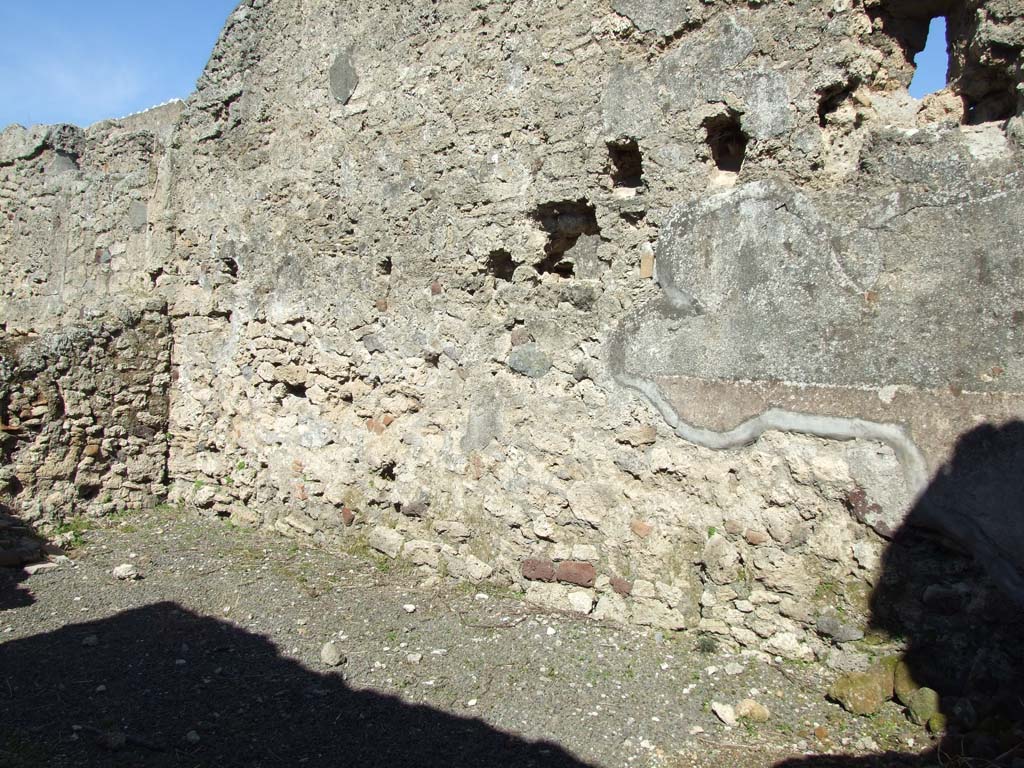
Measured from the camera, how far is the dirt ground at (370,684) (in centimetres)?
254

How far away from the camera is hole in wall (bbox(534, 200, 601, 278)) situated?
365 cm

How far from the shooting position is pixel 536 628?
335cm

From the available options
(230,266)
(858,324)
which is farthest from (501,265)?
(230,266)

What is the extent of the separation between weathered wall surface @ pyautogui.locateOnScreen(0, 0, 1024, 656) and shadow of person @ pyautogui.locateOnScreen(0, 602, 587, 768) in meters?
1.00

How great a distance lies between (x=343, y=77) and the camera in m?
4.49

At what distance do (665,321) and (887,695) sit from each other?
1573 mm

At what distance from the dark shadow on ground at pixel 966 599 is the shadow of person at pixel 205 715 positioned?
116 cm

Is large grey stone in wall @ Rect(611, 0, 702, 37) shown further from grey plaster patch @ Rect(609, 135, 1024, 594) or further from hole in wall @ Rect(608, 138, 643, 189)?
grey plaster patch @ Rect(609, 135, 1024, 594)

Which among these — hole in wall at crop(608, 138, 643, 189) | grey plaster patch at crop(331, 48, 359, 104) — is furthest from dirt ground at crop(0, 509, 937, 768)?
grey plaster patch at crop(331, 48, 359, 104)

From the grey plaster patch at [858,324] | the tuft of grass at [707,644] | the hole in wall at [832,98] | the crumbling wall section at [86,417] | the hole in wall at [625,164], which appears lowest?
the tuft of grass at [707,644]

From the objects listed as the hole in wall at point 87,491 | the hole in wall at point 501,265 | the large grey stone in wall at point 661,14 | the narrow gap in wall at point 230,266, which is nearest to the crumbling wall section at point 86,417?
the hole in wall at point 87,491

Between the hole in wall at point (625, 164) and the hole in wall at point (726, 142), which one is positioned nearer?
the hole in wall at point (726, 142)

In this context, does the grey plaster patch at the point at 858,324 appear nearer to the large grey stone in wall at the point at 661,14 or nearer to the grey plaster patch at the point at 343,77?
the large grey stone in wall at the point at 661,14

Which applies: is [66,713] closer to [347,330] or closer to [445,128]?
[347,330]
